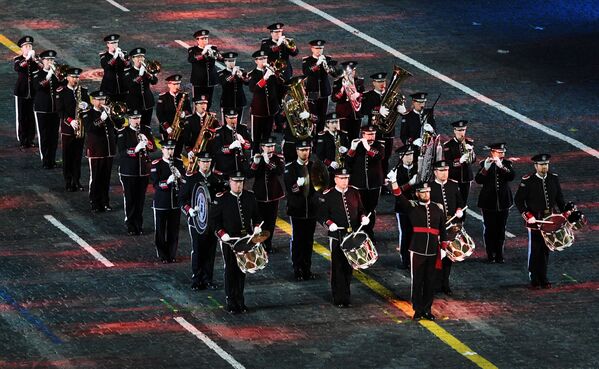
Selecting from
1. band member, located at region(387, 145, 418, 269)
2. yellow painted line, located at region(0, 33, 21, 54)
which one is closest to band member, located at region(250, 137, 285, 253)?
band member, located at region(387, 145, 418, 269)

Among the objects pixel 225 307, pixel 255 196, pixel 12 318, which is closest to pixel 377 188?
pixel 255 196

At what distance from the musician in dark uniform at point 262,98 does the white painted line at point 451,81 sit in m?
6.16

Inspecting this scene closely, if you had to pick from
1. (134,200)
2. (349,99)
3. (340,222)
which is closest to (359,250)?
(340,222)

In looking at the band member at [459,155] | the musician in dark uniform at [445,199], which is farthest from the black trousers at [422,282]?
the band member at [459,155]

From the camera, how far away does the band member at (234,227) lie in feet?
115

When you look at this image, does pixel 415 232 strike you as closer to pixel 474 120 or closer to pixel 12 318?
pixel 12 318

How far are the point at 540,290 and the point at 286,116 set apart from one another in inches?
303

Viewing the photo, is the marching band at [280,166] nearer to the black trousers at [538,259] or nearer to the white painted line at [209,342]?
the black trousers at [538,259]

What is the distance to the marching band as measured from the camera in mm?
35156

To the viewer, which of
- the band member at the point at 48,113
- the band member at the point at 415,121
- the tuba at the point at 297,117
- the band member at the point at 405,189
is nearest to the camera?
the band member at the point at 405,189

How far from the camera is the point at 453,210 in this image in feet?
118

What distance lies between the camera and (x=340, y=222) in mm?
35375

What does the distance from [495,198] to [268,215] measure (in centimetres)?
415

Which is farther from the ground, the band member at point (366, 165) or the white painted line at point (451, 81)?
the band member at point (366, 165)
